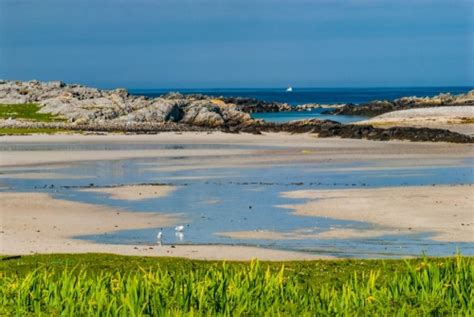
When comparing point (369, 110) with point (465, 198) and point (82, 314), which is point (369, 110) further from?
point (82, 314)

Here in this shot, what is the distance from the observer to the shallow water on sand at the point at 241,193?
18922 millimetres

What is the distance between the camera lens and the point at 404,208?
23812mm

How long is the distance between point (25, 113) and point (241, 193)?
158 feet

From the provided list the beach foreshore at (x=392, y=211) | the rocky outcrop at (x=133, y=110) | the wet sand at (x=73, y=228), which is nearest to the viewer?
the wet sand at (x=73, y=228)

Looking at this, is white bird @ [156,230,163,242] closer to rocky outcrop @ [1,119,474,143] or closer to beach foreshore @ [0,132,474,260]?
beach foreshore @ [0,132,474,260]

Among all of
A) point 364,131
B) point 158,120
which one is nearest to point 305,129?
point 364,131

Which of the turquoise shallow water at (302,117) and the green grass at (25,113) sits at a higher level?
the green grass at (25,113)

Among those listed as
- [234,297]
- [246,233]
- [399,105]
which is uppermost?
[234,297]

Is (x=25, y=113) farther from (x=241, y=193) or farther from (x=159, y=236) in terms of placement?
(x=159, y=236)

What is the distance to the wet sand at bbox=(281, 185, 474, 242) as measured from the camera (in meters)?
20.8

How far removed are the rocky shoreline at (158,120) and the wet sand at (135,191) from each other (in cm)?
2472

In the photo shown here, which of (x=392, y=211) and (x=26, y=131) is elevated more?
(x=26, y=131)

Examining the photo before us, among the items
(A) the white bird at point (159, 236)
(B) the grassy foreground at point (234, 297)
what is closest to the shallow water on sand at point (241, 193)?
(A) the white bird at point (159, 236)

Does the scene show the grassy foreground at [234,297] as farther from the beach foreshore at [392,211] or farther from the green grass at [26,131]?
the green grass at [26,131]
